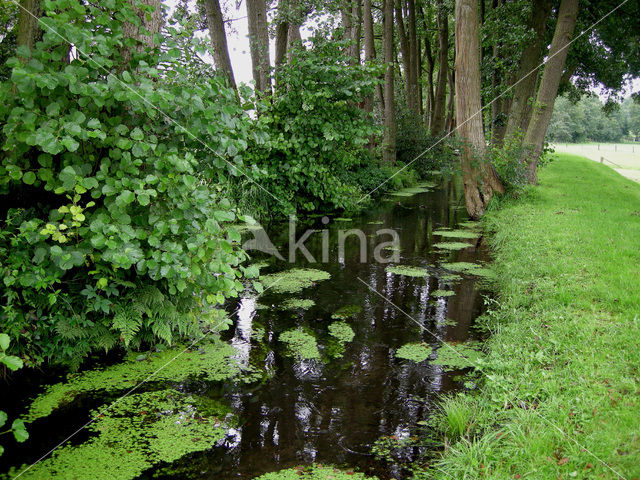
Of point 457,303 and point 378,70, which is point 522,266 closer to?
point 457,303

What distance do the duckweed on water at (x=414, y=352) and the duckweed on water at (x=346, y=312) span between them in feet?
3.14

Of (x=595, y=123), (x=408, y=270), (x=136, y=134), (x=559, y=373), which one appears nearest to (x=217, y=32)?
(x=408, y=270)

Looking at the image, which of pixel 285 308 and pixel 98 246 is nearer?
pixel 98 246

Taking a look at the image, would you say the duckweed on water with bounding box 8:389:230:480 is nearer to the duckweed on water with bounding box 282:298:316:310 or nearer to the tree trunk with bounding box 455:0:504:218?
the duckweed on water with bounding box 282:298:316:310

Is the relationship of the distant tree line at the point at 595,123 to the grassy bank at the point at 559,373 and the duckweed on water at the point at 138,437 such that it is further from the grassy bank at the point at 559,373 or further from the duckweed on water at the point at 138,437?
the duckweed on water at the point at 138,437

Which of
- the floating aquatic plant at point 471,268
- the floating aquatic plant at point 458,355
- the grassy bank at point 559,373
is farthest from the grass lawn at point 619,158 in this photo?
the floating aquatic plant at point 458,355

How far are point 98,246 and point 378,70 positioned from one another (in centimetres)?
711

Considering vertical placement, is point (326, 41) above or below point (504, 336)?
above

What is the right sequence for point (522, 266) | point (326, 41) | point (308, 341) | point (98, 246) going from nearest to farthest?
point (98, 246), point (308, 341), point (522, 266), point (326, 41)

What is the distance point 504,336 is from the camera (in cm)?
434

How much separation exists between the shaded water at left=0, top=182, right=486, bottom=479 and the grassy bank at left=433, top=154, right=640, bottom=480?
0.41m

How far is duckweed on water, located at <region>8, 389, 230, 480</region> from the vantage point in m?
2.87

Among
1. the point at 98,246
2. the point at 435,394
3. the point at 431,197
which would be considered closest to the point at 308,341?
the point at 435,394

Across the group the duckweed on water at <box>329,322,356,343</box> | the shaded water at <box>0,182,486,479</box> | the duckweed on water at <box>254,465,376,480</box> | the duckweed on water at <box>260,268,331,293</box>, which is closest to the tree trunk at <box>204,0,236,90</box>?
the duckweed on water at <box>260,268,331,293</box>
